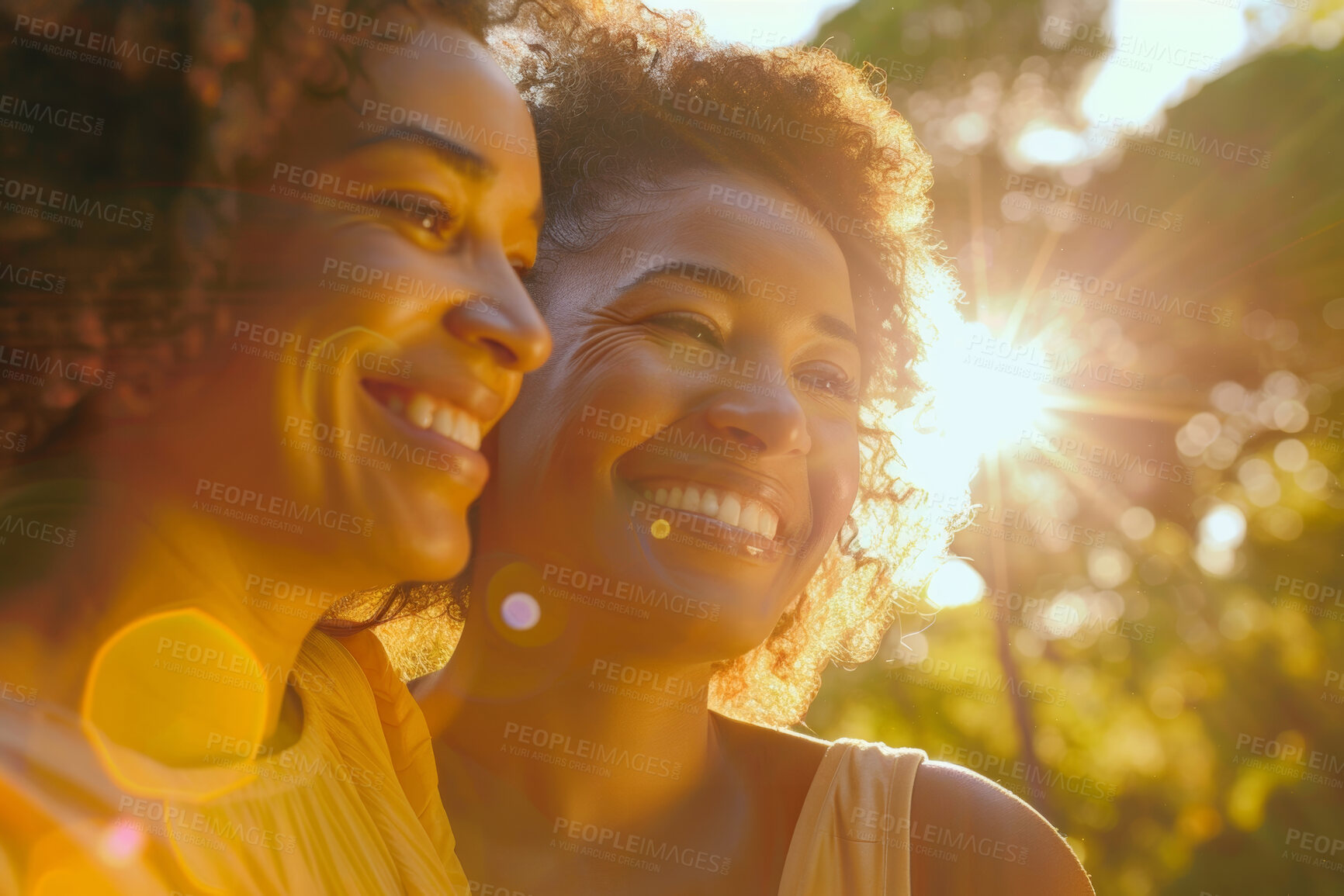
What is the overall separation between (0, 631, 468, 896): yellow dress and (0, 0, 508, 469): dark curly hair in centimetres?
56

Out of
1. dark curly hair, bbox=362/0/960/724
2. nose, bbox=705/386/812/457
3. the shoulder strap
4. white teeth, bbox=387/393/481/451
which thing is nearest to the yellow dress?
the shoulder strap

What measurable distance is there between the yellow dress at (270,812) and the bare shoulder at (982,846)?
1160mm

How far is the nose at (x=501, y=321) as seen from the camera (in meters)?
1.97

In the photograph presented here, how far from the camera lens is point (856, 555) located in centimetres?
351

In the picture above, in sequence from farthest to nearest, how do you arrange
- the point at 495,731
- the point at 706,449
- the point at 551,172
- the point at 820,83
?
the point at 820,83 → the point at 551,172 → the point at 495,731 → the point at 706,449

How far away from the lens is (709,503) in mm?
2459

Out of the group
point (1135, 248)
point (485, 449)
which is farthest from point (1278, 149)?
point (485, 449)

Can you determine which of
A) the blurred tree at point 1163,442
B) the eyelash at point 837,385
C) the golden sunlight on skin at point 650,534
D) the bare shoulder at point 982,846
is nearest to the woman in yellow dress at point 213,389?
the golden sunlight on skin at point 650,534

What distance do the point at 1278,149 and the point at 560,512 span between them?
666 centimetres

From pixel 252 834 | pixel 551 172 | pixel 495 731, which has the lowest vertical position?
pixel 252 834

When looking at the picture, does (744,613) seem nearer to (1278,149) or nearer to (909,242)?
(909,242)

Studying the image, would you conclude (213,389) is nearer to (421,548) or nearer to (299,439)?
(299,439)

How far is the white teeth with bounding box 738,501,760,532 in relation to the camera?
2.49m

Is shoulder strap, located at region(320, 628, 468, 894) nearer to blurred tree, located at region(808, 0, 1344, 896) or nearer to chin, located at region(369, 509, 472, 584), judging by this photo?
chin, located at region(369, 509, 472, 584)
